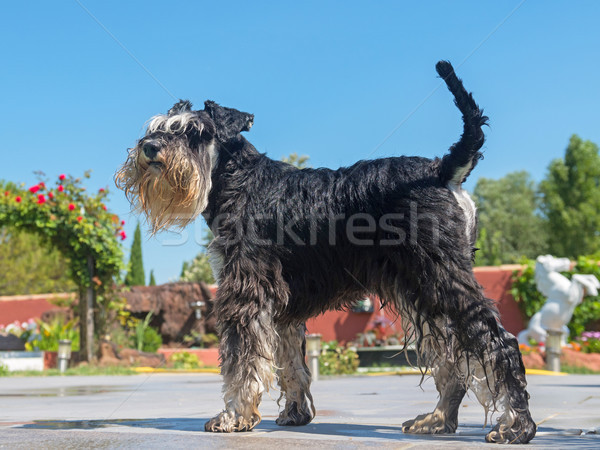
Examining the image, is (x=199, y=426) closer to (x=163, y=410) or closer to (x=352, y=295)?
(x=352, y=295)

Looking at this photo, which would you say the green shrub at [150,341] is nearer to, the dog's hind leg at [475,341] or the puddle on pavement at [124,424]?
the puddle on pavement at [124,424]

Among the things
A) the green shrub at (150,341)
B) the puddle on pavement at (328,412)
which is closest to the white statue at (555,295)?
the green shrub at (150,341)

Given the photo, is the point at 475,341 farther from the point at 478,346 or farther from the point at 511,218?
the point at 511,218

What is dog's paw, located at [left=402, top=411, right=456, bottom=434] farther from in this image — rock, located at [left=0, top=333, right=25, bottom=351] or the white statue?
rock, located at [left=0, top=333, right=25, bottom=351]

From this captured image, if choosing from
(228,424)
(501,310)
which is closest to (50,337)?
(501,310)

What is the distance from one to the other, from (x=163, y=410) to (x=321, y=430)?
2180 mm

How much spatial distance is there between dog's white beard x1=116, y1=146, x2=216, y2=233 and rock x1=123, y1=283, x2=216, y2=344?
48.9 feet

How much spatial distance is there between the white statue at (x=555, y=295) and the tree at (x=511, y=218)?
91.2 feet

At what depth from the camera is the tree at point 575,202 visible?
3728 cm

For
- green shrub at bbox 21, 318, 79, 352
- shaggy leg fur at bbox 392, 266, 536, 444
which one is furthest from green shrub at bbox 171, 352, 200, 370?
shaggy leg fur at bbox 392, 266, 536, 444

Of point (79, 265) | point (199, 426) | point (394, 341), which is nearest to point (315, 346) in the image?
point (394, 341)

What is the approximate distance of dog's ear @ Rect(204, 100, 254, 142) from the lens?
427 cm

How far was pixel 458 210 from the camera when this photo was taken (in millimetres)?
3629

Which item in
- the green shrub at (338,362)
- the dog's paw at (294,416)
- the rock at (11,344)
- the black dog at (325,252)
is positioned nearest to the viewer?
the black dog at (325,252)
